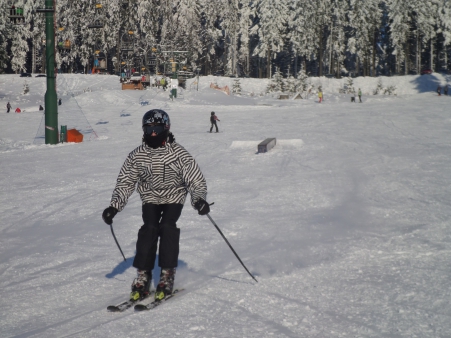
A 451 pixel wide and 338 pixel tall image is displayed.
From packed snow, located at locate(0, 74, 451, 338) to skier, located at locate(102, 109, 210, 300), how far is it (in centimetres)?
36

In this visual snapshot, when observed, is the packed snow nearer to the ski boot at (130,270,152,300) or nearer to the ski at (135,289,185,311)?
the ski at (135,289,185,311)

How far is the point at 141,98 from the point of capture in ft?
129

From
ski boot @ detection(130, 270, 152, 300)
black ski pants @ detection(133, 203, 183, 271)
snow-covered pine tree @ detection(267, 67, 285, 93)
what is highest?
snow-covered pine tree @ detection(267, 67, 285, 93)

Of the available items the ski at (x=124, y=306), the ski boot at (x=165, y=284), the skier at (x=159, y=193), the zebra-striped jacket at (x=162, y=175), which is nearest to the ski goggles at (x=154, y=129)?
the skier at (x=159, y=193)

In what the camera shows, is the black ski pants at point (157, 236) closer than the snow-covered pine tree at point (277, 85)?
Yes

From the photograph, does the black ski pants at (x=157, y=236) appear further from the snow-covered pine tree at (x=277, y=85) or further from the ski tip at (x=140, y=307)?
the snow-covered pine tree at (x=277, y=85)

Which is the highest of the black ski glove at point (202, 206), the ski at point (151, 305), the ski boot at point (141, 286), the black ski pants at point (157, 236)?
the black ski glove at point (202, 206)

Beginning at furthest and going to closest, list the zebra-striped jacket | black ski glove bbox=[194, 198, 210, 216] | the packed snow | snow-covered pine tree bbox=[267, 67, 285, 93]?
snow-covered pine tree bbox=[267, 67, 285, 93]
the zebra-striped jacket
black ski glove bbox=[194, 198, 210, 216]
the packed snow

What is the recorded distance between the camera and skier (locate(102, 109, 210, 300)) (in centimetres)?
439

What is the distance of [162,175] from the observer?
14.6 ft

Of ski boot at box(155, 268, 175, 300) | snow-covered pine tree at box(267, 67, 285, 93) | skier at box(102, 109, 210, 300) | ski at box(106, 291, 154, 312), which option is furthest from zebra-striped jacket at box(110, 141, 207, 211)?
snow-covered pine tree at box(267, 67, 285, 93)

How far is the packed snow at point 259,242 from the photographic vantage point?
3916mm

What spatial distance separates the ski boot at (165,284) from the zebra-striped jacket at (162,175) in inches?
24.1

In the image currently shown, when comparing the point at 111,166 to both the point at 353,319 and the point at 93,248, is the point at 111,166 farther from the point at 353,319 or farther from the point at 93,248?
the point at 353,319
